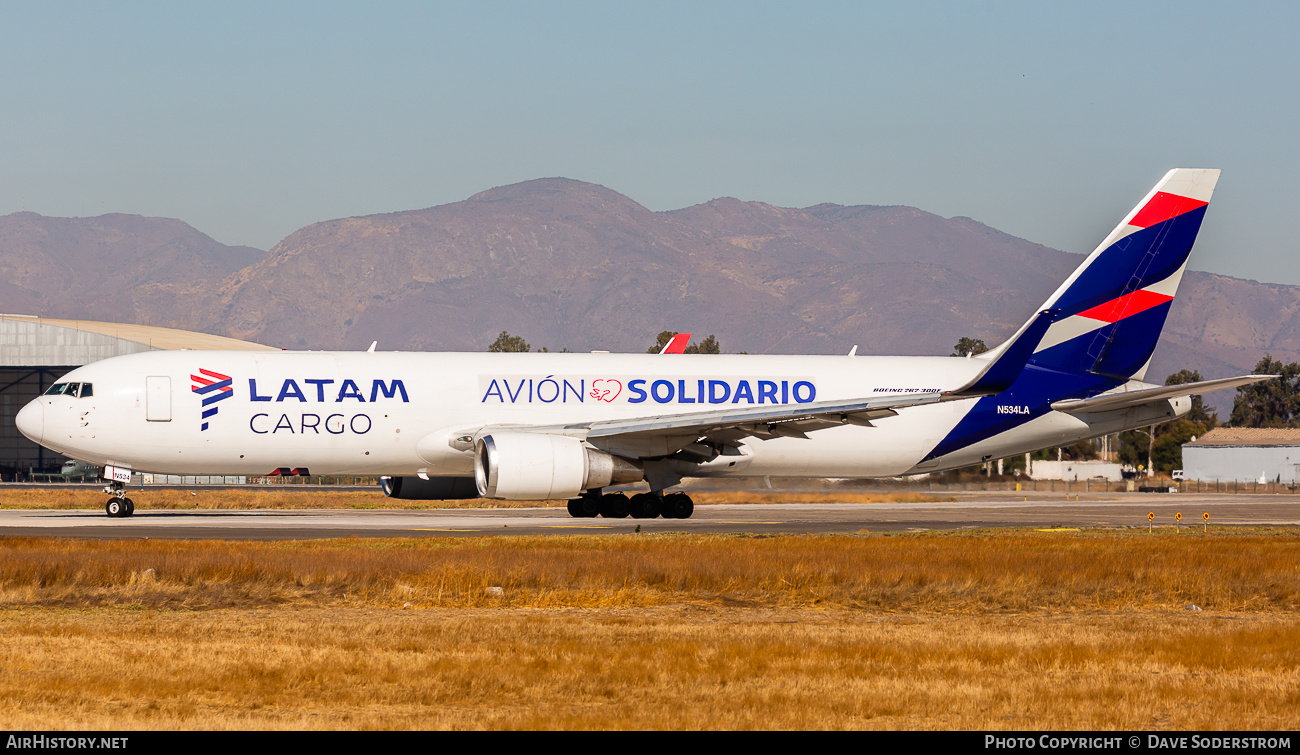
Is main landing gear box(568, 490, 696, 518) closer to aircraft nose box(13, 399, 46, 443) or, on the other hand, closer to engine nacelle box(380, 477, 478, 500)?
engine nacelle box(380, 477, 478, 500)

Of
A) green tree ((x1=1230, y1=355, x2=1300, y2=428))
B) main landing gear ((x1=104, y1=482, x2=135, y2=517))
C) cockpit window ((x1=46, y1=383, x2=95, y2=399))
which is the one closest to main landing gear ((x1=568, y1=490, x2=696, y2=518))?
main landing gear ((x1=104, y1=482, x2=135, y2=517))

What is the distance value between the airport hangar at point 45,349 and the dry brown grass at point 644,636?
5392 centimetres

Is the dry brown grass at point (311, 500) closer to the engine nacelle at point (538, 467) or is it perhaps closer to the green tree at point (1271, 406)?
the engine nacelle at point (538, 467)

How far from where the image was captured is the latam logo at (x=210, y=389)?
→ 1249 inches

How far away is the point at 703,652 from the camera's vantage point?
12750 millimetres

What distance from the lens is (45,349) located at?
75.1 metres

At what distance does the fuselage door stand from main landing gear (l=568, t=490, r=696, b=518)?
32.7 ft

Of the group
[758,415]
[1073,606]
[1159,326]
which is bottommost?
[1073,606]

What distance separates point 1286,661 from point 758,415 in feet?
60.6

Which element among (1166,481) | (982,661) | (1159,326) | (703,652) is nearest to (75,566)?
(703,652)

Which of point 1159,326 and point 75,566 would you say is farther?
point 1159,326

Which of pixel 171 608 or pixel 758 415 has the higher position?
pixel 758 415

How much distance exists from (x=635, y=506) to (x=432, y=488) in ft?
18.9
